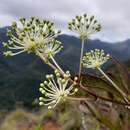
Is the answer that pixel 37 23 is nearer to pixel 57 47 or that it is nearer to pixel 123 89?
pixel 57 47

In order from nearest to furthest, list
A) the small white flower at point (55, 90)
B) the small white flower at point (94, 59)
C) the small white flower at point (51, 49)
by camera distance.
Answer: the small white flower at point (55, 90)
the small white flower at point (51, 49)
the small white flower at point (94, 59)

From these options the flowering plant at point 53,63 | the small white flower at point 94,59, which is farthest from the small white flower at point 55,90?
the small white flower at point 94,59

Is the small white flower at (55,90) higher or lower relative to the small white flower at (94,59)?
lower

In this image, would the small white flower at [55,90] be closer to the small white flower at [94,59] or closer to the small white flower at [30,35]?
the small white flower at [30,35]

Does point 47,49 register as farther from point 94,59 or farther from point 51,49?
point 94,59

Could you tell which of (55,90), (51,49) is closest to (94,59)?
(51,49)

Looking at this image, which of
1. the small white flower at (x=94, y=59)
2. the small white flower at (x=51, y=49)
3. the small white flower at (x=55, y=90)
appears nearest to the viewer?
the small white flower at (x=55, y=90)

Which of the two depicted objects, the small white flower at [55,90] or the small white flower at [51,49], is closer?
the small white flower at [55,90]

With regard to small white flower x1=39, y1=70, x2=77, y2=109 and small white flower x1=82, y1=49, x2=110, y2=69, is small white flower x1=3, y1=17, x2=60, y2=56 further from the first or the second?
small white flower x1=82, y1=49, x2=110, y2=69
